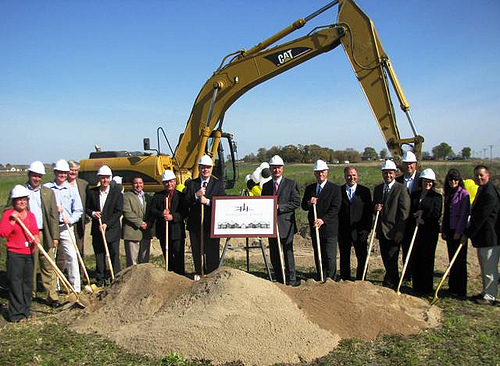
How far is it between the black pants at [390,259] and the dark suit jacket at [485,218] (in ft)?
3.69

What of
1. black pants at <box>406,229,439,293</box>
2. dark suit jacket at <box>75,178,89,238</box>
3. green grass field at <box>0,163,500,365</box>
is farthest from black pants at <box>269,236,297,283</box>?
dark suit jacket at <box>75,178,89,238</box>

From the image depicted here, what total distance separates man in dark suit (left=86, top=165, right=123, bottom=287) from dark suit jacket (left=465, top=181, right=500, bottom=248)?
560 centimetres

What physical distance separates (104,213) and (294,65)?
19.5 feet

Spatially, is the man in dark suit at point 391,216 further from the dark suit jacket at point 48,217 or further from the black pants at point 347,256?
the dark suit jacket at point 48,217

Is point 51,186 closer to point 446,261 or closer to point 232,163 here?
point 232,163

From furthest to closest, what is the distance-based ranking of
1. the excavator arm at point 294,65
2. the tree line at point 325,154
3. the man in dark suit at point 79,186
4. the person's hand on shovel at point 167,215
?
the tree line at point 325,154, the excavator arm at point 294,65, the man in dark suit at point 79,186, the person's hand on shovel at point 167,215

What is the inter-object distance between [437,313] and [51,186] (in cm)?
618

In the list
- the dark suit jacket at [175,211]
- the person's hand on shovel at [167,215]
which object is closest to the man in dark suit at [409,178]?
the dark suit jacket at [175,211]

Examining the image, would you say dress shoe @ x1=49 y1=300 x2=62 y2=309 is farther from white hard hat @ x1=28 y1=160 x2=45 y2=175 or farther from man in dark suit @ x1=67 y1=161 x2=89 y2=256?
white hard hat @ x1=28 y1=160 x2=45 y2=175

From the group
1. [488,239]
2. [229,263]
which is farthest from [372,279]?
[229,263]

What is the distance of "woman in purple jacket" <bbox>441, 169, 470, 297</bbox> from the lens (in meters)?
6.73

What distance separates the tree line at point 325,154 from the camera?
48.1 metres

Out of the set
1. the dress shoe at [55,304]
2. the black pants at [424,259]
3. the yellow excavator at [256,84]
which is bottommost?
the dress shoe at [55,304]

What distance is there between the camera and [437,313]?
20.1 feet
